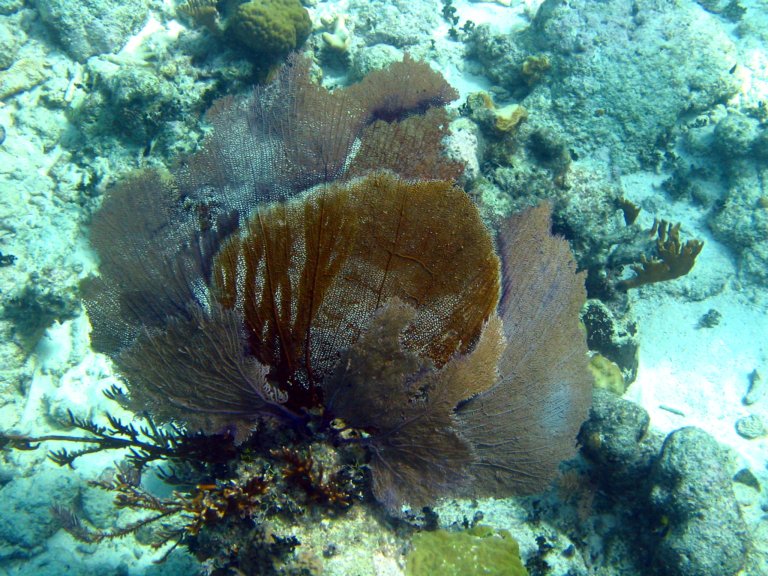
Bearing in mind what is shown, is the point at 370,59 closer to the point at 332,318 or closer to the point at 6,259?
the point at 332,318

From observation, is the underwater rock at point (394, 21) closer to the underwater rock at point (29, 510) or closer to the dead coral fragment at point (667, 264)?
the dead coral fragment at point (667, 264)

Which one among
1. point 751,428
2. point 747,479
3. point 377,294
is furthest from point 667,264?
point 377,294

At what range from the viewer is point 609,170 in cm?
719

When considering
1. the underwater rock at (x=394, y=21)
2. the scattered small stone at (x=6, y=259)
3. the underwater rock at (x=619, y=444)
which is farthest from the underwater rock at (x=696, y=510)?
the scattered small stone at (x=6, y=259)

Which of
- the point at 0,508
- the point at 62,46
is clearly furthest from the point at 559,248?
the point at 62,46

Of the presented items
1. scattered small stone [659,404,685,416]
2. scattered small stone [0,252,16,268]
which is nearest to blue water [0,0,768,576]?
scattered small stone [659,404,685,416]

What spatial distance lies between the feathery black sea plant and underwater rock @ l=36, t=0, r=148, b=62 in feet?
17.5

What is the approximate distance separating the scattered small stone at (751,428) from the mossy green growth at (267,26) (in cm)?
836

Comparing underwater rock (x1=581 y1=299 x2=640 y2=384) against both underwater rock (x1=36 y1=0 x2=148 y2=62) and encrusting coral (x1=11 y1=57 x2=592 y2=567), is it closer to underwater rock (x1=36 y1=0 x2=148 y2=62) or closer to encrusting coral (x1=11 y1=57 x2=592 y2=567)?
encrusting coral (x1=11 y1=57 x2=592 y2=567)

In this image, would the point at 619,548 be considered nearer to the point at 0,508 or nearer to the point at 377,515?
the point at 377,515

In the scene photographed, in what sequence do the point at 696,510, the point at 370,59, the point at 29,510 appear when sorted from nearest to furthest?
1. the point at 696,510
2. the point at 29,510
3. the point at 370,59

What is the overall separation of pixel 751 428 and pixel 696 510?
2.58 m

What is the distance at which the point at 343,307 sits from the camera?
3010 mm

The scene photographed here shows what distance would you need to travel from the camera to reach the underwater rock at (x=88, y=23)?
7.05 m
